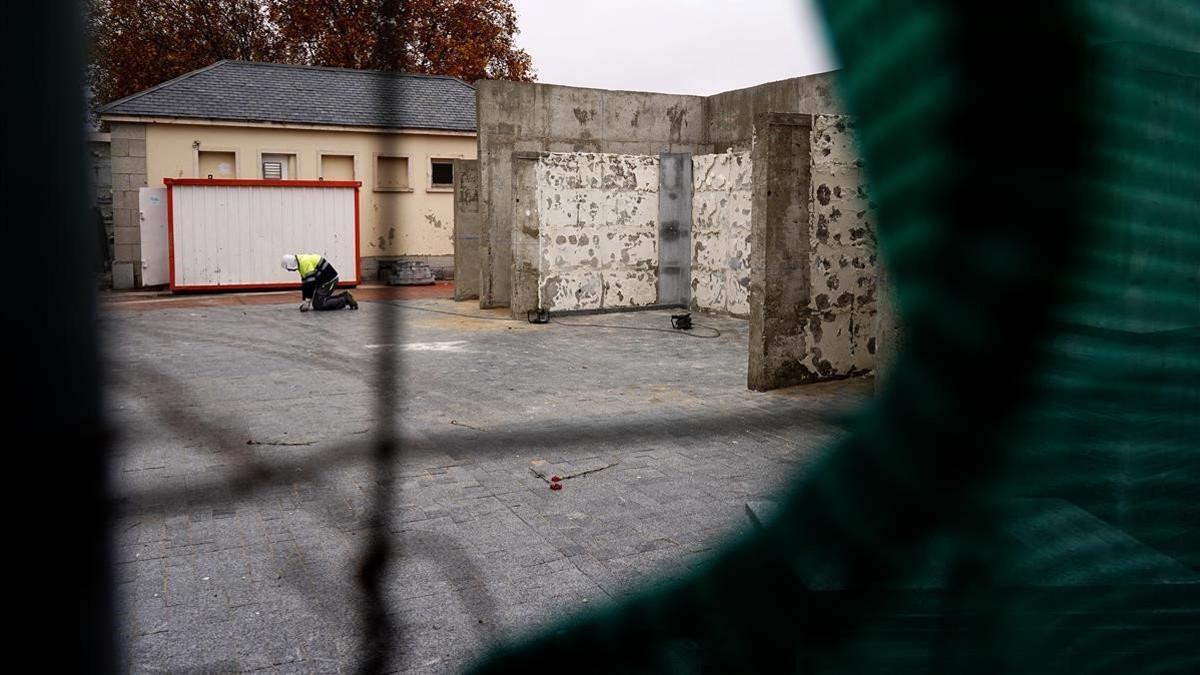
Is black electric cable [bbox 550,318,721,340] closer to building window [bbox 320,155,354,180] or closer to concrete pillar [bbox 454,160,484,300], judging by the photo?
concrete pillar [bbox 454,160,484,300]

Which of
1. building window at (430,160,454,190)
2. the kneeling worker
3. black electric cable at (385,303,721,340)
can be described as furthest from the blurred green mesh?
building window at (430,160,454,190)

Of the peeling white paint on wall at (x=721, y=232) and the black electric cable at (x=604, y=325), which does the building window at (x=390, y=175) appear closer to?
the black electric cable at (x=604, y=325)

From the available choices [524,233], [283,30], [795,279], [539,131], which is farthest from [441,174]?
[283,30]

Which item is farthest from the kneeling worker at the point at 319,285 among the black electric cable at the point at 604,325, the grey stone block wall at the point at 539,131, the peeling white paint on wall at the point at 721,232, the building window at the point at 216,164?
the building window at the point at 216,164

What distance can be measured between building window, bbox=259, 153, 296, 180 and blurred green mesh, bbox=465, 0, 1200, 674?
14507mm

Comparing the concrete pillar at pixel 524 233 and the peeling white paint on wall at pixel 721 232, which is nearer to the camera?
the peeling white paint on wall at pixel 721 232

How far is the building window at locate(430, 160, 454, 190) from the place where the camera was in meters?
Result: 14.8

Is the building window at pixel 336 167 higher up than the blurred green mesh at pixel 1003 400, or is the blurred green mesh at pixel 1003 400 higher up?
the building window at pixel 336 167

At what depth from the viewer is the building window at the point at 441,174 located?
48.4 feet

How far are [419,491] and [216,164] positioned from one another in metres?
11.5

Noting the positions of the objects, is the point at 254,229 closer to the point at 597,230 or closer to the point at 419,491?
the point at 597,230

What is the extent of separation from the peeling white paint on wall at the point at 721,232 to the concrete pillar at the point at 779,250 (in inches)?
124

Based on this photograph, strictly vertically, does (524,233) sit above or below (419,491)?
above

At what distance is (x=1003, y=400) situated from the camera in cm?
27
